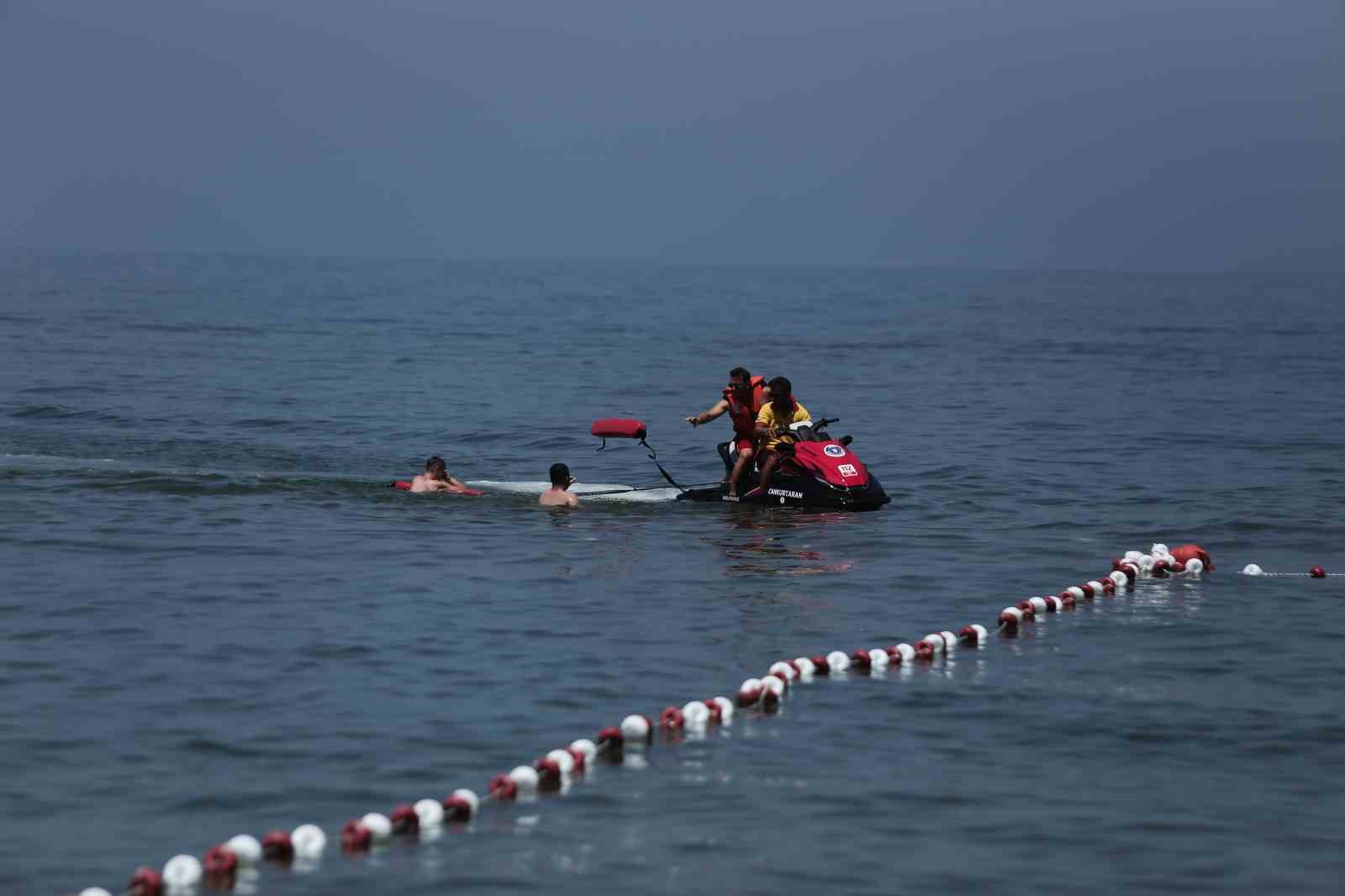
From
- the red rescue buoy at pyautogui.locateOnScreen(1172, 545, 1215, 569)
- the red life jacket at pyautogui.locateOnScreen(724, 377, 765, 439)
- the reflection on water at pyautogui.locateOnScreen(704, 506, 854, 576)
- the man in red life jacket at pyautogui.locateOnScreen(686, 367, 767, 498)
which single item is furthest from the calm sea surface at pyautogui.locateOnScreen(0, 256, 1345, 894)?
the red life jacket at pyautogui.locateOnScreen(724, 377, 765, 439)

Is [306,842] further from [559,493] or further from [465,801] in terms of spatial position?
[559,493]

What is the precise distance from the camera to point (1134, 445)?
105 feet

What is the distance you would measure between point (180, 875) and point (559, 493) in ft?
44.7

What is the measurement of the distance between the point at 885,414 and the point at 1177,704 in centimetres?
2510

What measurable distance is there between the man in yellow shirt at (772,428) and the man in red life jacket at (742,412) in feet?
0.38

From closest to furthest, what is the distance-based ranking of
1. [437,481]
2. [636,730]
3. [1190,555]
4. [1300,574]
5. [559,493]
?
[636,730] → [1300,574] → [1190,555] → [559,493] → [437,481]

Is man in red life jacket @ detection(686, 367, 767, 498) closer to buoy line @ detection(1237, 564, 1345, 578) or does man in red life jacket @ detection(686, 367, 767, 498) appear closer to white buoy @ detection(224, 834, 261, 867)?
buoy line @ detection(1237, 564, 1345, 578)

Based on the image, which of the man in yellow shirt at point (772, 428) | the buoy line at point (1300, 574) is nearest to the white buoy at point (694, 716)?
the buoy line at point (1300, 574)

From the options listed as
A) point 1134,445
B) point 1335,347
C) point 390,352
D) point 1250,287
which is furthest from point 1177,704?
point 1250,287

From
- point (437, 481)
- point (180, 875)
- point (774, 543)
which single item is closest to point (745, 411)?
point (774, 543)

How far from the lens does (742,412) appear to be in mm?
22172

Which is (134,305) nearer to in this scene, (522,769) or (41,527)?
(41,527)

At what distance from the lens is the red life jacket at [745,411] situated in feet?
72.7

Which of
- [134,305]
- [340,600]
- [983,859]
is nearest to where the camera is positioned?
[983,859]
